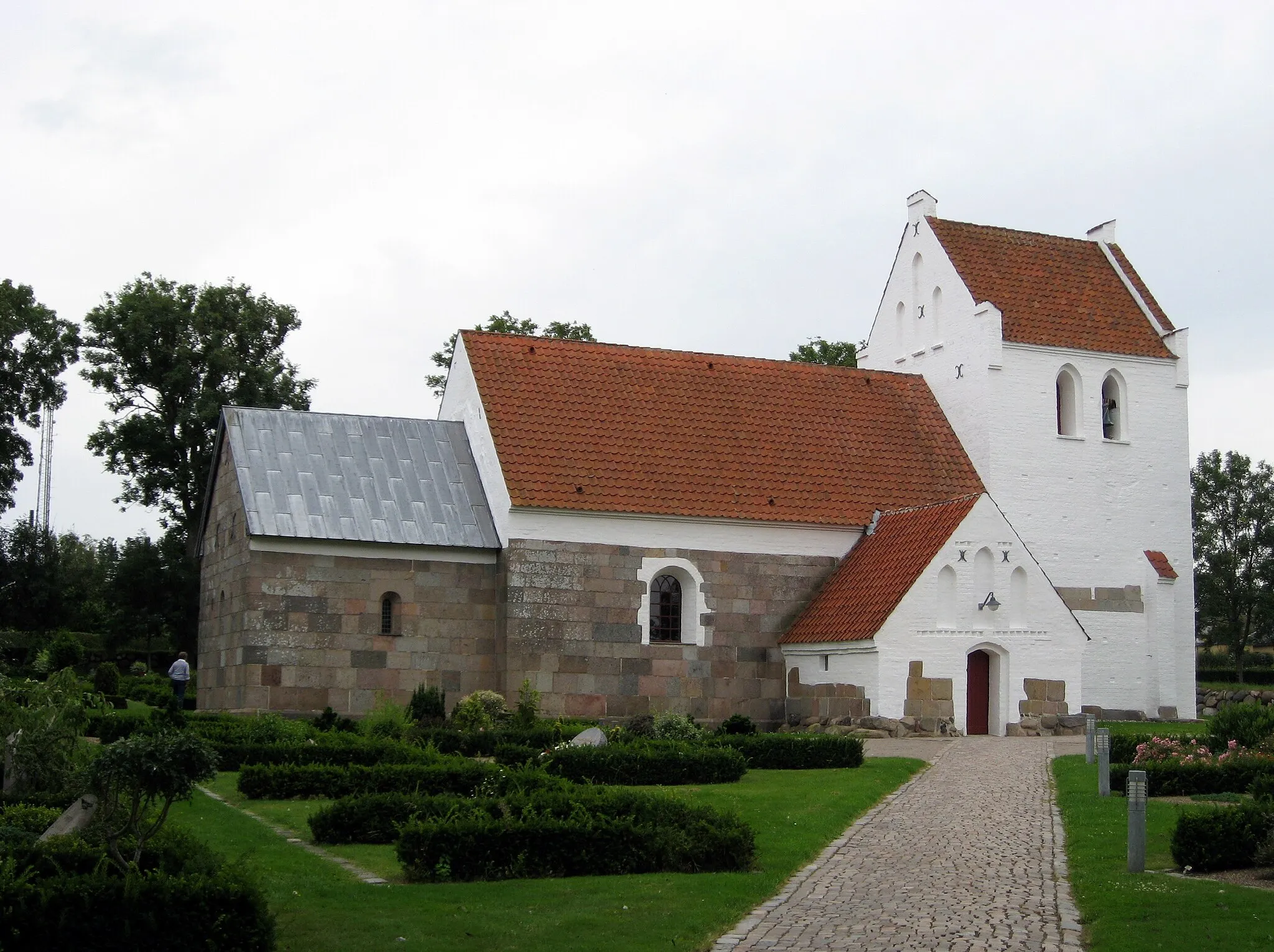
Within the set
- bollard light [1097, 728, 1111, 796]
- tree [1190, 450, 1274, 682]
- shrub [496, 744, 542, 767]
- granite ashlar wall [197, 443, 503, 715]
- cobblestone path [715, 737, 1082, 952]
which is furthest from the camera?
tree [1190, 450, 1274, 682]

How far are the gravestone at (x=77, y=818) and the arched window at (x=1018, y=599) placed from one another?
64.4ft

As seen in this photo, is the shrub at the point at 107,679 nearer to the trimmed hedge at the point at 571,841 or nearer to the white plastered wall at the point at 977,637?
the white plastered wall at the point at 977,637

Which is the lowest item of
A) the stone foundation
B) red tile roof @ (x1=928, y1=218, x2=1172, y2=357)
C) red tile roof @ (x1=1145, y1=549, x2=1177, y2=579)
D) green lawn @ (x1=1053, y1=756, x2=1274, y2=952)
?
green lawn @ (x1=1053, y1=756, x2=1274, y2=952)

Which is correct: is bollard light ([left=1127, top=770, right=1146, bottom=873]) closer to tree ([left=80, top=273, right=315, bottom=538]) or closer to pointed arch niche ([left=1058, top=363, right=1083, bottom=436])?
pointed arch niche ([left=1058, top=363, right=1083, bottom=436])

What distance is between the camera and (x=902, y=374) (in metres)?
33.6

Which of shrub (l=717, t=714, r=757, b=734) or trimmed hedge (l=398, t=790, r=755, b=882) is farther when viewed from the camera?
shrub (l=717, t=714, r=757, b=734)

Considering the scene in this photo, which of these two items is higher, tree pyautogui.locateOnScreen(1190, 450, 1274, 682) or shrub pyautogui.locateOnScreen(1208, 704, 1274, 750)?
tree pyautogui.locateOnScreen(1190, 450, 1274, 682)

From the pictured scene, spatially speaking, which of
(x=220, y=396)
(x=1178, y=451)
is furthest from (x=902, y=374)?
(x=220, y=396)

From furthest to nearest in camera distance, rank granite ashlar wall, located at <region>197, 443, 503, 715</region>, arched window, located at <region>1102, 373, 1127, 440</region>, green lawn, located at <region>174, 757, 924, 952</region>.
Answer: arched window, located at <region>1102, 373, 1127, 440</region>
granite ashlar wall, located at <region>197, 443, 503, 715</region>
green lawn, located at <region>174, 757, 924, 952</region>

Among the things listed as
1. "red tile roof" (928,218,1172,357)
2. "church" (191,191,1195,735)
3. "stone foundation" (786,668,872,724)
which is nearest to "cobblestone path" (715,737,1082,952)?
"stone foundation" (786,668,872,724)

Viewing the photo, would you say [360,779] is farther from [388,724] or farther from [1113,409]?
[1113,409]

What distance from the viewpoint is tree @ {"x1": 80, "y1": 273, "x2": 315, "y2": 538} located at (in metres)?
42.6

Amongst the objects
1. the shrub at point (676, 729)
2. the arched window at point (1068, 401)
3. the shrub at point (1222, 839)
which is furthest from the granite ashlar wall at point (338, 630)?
the shrub at point (1222, 839)

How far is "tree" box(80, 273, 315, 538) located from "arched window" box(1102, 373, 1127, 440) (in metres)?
23.0
